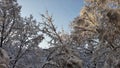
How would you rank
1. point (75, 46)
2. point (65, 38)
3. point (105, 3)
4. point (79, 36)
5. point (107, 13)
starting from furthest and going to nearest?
1. point (65, 38)
2. point (75, 46)
3. point (79, 36)
4. point (105, 3)
5. point (107, 13)

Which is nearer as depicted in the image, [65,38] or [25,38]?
Result: [65,38]

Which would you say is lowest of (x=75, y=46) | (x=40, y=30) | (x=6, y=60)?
(x=6, y=60)

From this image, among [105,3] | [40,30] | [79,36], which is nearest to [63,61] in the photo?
[79,36]

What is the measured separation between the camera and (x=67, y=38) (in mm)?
22812

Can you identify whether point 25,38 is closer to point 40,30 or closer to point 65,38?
point 40,30

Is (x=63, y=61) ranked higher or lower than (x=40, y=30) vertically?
lower

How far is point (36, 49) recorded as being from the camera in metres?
26.5

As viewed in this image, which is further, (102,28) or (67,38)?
(67,38)

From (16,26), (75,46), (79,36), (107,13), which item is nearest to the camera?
(107,13)

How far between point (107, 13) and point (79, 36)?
337 centimetres

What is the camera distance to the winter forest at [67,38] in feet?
53.2

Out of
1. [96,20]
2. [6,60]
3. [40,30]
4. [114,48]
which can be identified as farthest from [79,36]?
[6,60]

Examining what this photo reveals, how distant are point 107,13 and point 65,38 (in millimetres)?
7681

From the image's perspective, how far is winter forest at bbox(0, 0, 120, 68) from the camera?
16.2 m
